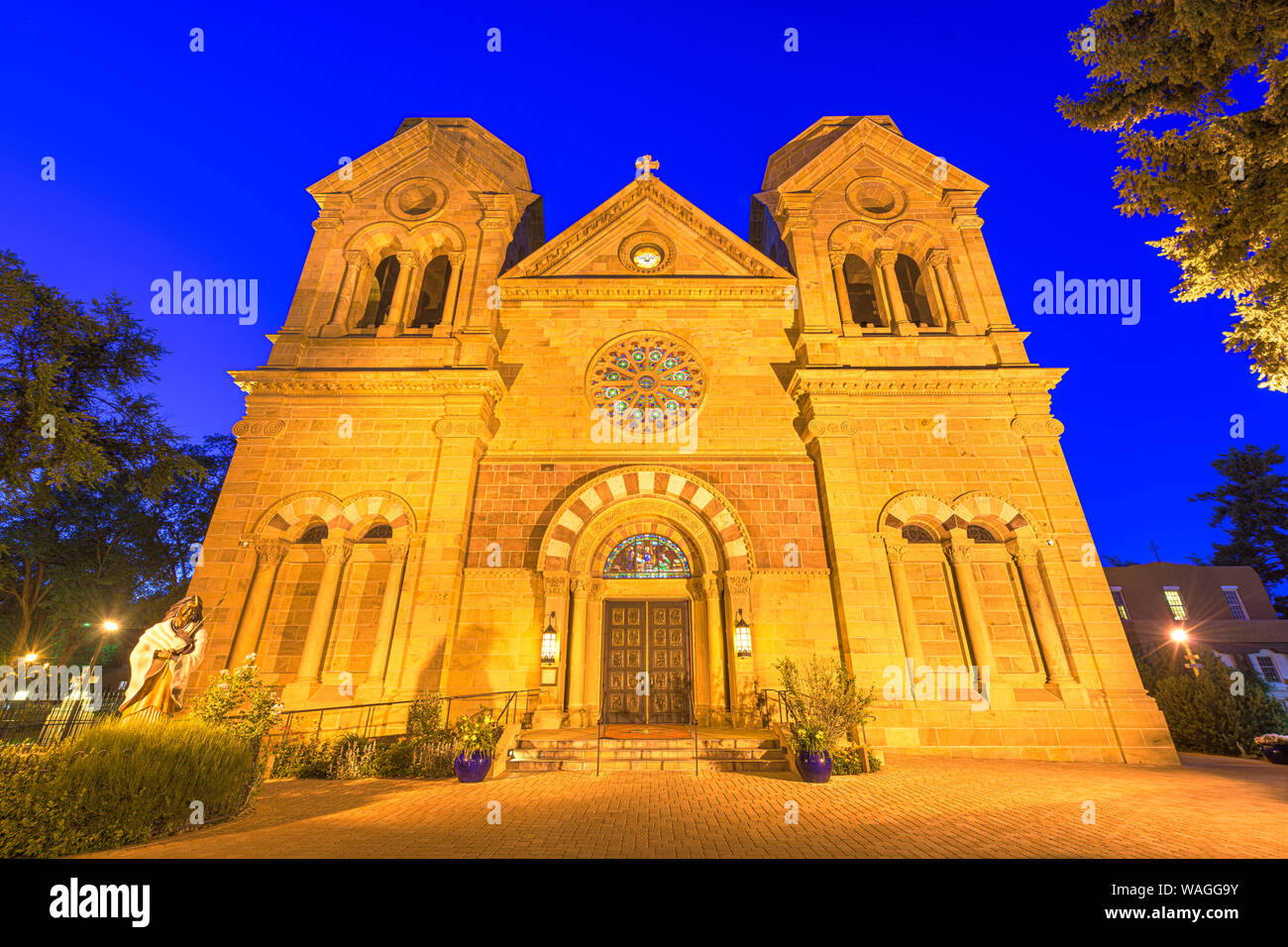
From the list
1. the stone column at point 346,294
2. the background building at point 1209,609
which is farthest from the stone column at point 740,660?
the background building at point 1209,609

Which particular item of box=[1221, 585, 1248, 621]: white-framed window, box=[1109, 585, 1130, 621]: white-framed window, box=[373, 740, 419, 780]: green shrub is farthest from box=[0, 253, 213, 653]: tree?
box=[1221, 585, 1248, 621]: white-framed window

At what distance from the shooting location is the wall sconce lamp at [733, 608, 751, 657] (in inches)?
473

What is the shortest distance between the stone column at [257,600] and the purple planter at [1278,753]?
73.1ft

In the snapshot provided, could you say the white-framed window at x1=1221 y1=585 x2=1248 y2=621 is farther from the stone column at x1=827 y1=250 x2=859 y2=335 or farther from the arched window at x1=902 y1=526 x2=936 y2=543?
the stone column at x1=827 y1=250 x2=859 y2=335

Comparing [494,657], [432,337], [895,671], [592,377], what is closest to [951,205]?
[592,377]

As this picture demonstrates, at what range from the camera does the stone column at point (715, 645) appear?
12.4 m

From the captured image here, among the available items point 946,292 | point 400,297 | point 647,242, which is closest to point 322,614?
point 400,297

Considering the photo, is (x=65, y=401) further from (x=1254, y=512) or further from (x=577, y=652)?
(x=1254, y=512)

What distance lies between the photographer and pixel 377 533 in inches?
523

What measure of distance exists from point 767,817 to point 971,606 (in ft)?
28.0

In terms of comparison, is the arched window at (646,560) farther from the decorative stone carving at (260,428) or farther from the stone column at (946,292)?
the stone column at (946,292)

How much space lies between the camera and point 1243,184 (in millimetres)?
7945

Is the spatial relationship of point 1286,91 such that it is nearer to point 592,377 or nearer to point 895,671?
point 895,671

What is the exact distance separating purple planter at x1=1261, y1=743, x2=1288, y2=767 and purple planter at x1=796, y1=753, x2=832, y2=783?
10.3 metres
